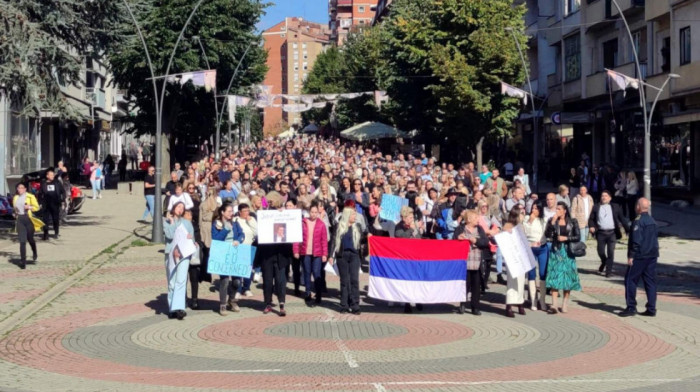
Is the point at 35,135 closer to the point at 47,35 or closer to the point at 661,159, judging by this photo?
the point at 47,35

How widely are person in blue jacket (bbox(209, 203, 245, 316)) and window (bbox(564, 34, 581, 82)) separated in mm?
36053

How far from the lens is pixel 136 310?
1641 cm

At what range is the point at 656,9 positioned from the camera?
38.8 m

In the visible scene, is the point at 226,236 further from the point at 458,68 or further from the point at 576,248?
the point at 458,68

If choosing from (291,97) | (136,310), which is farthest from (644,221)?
(291,97)

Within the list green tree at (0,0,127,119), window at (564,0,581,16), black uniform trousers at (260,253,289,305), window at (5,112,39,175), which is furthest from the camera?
window at (564,0,581,16)

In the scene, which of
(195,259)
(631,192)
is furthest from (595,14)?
(195,259)

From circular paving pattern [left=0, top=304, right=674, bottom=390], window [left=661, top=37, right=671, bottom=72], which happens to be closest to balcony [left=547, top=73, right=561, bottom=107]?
window [left=661, top=37, right=671, bottom=72]

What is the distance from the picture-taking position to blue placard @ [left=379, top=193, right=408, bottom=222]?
71.1ft

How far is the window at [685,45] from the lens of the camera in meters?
36.7

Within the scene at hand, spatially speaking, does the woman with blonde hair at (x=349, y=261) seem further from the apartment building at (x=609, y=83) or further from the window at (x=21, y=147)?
the window at (x=21, y=147)

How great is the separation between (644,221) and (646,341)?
273cm

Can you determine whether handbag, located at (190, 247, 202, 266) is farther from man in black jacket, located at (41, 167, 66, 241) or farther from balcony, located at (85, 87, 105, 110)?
balcony, located at (85, 87, 105, 110)

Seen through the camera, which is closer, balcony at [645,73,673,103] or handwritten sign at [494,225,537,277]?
handwritten sign at [494,225,537,277]
